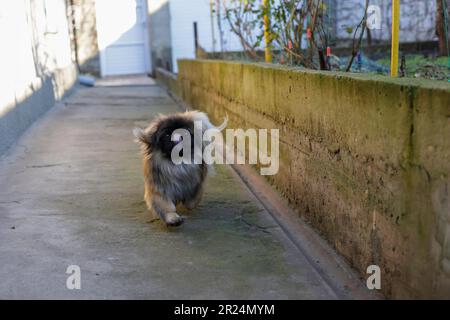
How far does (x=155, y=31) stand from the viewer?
72.7ft

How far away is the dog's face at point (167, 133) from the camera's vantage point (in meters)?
4.74

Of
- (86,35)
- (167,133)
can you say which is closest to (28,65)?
(167,133)

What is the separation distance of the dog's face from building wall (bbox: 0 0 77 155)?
3881 mm

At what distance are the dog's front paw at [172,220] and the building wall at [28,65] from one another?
160 inches

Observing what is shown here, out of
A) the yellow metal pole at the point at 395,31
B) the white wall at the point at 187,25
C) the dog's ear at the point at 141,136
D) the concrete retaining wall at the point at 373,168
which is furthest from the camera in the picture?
the white wall at the point at 187,25

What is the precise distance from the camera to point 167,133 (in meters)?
4.78

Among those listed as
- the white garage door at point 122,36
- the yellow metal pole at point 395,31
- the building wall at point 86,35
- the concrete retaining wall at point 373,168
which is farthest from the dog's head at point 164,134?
the white garage door at point 122,36

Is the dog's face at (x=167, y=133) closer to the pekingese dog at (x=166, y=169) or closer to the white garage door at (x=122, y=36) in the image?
the pekingese dog at (x=166, y=169)

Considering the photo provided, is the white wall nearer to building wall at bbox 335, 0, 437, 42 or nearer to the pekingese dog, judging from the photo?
building wall at bbox 335, 0, 437, 42

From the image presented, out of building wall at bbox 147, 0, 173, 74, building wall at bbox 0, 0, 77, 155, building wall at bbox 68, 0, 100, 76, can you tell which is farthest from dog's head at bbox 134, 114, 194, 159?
building wall at bbox 68, 0, 100, 76

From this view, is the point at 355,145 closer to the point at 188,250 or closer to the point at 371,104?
the point at 371,104

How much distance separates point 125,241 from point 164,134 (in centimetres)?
94

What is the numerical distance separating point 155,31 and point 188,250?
18.9 m

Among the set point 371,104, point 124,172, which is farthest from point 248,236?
point 124,172
